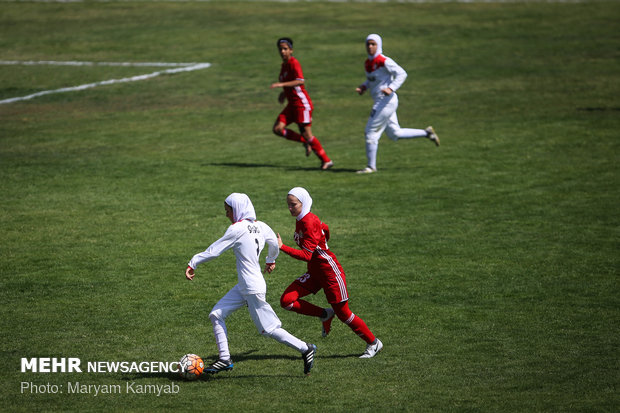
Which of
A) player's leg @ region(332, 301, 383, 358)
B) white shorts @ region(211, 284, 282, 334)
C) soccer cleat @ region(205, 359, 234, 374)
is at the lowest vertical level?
soccer cleat @ region(205, 359, 234, 374)

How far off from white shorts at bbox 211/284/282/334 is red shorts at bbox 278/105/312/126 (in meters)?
9.83

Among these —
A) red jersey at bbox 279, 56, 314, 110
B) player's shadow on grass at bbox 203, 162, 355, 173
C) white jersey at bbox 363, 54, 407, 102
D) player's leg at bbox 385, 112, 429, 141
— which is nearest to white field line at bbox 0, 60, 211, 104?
player's shadow on grass at bbox 203, 162, 355, 173

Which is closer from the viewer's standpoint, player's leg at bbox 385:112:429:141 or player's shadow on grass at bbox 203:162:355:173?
player's leg at bbox 385:112:429:141

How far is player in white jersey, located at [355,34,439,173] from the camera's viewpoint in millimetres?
17547

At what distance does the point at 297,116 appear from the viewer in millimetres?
18500

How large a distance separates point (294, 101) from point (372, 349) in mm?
9879

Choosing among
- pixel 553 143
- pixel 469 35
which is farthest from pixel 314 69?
pixel 553 143

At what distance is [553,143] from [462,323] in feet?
36.1

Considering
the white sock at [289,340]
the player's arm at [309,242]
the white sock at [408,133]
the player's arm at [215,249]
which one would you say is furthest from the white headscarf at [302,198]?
the white sock at [408,133]

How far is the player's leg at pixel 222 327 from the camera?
8.78 metres

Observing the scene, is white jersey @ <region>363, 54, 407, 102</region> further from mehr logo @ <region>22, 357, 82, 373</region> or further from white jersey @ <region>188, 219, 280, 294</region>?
mehr logo @ <region>22, 357, 82, 373</region>

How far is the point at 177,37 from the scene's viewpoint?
34812 millimetres

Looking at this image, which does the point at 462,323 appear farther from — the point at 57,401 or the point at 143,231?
the point at 143,231

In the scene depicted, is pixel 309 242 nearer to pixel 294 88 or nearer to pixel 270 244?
pixel 270 244
